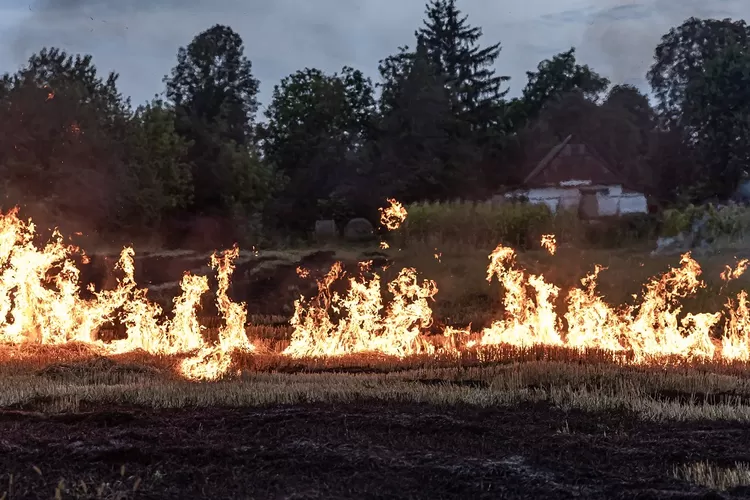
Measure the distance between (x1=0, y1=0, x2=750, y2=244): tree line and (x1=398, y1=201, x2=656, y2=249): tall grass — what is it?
31.6 feet

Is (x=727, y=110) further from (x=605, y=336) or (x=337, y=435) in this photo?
(x=337, y=435)

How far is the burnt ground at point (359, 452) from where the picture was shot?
551 cm

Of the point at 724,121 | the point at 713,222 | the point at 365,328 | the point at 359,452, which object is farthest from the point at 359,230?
the point at 359,452

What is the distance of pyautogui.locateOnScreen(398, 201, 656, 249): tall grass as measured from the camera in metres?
26.2

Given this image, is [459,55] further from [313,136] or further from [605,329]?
[605,329]

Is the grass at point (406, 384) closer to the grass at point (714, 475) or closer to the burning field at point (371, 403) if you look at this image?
the burning field at point (371, 403)

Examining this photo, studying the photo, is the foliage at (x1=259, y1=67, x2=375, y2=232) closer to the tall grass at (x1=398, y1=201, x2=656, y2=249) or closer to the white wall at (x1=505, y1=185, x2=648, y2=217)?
the white wall at (x1=505, y1=185, x2=648, y2=217)

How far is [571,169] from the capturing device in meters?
45.2

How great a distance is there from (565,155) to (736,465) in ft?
134

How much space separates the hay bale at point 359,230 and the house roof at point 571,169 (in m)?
10.5

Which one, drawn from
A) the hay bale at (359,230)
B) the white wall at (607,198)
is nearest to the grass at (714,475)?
the hay bale at (359,230)

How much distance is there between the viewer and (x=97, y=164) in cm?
2883

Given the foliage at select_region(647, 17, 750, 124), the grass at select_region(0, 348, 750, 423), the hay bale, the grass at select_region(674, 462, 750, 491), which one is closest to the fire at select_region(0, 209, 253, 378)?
the grass at select_region(0, 348, 750, 423)

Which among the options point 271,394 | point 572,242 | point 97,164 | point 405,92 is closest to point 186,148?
point 97,164
